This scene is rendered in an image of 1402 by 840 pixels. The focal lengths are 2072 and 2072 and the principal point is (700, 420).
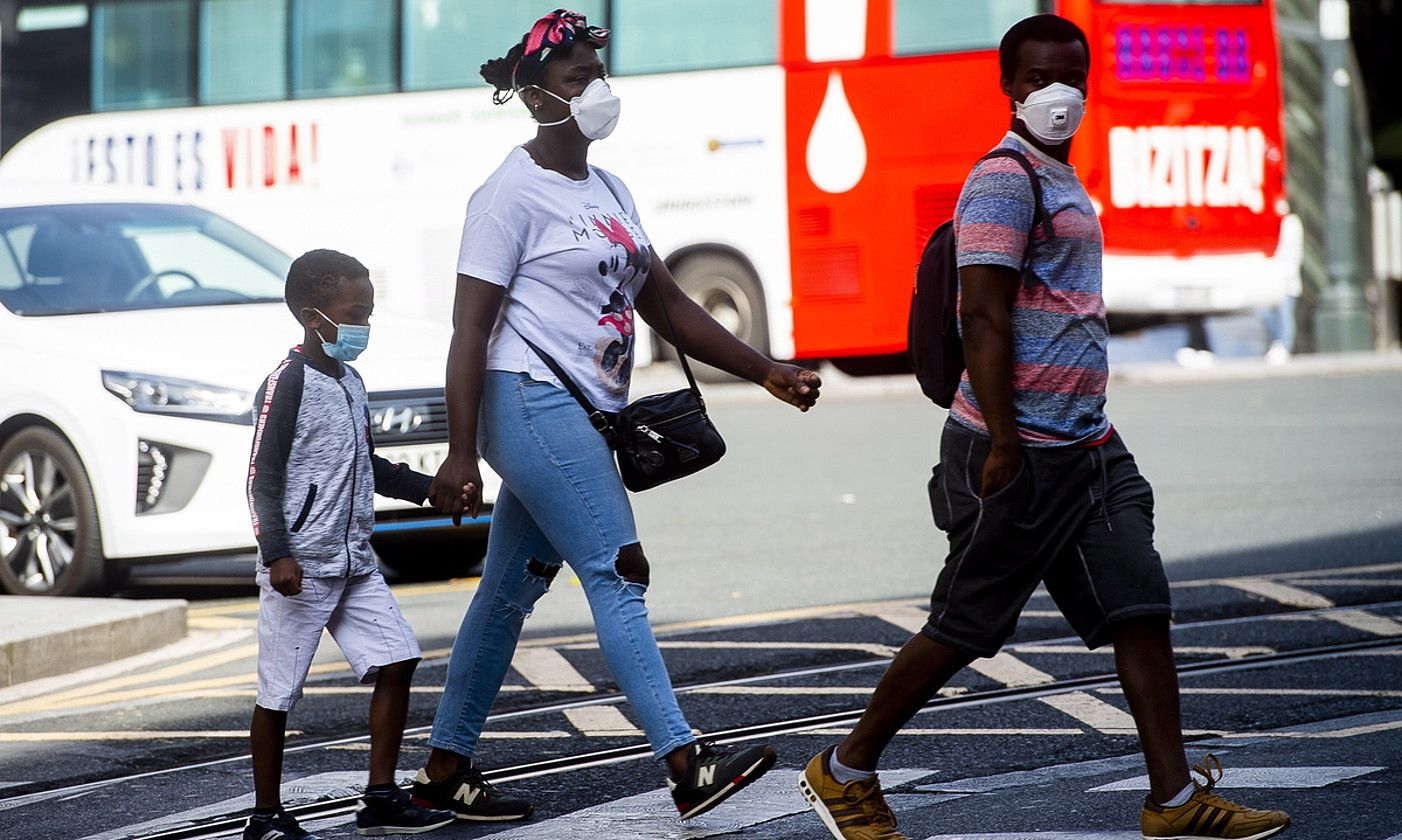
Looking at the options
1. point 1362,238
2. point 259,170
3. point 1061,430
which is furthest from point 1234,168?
point 1061,430

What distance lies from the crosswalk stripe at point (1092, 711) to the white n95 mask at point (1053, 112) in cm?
192

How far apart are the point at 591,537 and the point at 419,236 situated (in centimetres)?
1369

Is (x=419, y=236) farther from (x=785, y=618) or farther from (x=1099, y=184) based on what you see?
(x=785, y=618)

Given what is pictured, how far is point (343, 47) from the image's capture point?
58.8 ft

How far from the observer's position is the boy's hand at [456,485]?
171 inches

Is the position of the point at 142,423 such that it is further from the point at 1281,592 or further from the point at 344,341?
the point at 1281,592

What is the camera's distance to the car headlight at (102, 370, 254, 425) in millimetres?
Result: 7941

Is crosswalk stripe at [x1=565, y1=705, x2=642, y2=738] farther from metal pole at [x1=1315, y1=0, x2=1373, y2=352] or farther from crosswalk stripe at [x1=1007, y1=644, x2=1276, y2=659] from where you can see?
metal pole at [x1=1315, y1=0, x2=1373, y2=352]

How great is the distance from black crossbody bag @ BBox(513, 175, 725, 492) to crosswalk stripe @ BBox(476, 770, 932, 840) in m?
0.74

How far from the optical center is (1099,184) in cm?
1659

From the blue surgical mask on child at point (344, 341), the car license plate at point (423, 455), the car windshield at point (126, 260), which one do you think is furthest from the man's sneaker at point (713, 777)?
the car windshield at point (126, 260)

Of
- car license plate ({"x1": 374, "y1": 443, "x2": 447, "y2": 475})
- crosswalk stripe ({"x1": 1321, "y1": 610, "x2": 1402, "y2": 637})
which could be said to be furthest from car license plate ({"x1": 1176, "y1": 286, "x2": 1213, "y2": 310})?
car license plate ({"x1": 374, "y1": 443, "x2": 447, "y2": 475})

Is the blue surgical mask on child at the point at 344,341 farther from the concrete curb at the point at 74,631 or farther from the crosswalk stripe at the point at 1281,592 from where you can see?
the crosswalk stripe at the point at 1281,592

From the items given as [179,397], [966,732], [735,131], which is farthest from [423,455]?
[735,131]
